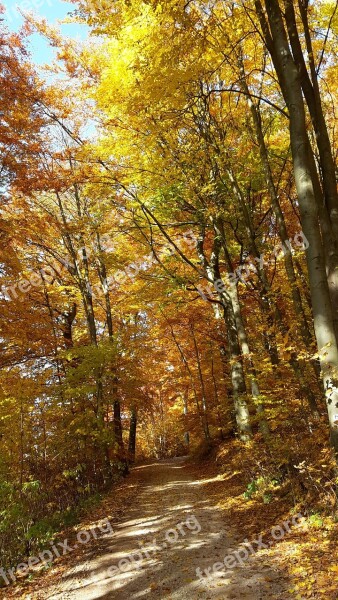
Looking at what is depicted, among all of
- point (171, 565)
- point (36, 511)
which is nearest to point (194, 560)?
point (171, 565)

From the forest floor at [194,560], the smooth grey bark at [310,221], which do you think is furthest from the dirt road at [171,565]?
the smooth grey bark at [310,221]

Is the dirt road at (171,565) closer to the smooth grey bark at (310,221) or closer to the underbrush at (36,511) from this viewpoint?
the underbrush at (36,511)

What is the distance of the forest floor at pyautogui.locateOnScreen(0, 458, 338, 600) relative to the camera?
171 inches

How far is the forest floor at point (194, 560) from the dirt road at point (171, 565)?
13mm

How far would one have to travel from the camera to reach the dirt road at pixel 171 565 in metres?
4.52

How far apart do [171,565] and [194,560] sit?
12.3 inches

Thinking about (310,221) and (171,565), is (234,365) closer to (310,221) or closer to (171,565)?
(171,565)

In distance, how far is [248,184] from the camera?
35.4 feet

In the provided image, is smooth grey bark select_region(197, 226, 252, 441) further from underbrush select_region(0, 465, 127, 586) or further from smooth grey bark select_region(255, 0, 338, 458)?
smooth grey bark select_region(255, 0, 338, 458)

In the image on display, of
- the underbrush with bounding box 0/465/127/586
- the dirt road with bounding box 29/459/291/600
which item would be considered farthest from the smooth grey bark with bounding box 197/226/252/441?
the underbrush with bounding box 0/465/127/586

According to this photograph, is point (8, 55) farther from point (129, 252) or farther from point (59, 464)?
point (59, 464)

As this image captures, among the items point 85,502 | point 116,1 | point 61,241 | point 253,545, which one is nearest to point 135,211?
point 61,241

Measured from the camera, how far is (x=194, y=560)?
5.43 metres

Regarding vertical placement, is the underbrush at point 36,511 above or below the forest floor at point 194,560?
above
